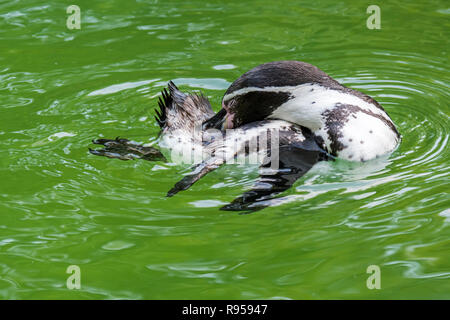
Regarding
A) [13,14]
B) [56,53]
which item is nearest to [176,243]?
[56,53]

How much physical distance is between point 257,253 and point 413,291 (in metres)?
0.79

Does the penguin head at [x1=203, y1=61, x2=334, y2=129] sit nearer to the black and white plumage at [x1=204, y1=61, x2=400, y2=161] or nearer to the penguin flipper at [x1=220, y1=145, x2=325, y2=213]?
the black and white plumage at [x1=204, y1=61, x2=400, y2=161]

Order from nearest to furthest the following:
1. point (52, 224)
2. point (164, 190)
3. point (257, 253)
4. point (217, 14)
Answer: point (257, 253) < point (52, 224) < point (164, 190) < point (217, 14)

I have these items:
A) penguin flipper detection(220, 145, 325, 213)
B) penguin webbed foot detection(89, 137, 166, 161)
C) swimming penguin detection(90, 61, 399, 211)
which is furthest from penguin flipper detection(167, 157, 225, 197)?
penguin webbed foot detection(89, 137, 166, 161)

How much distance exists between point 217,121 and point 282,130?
56 cm

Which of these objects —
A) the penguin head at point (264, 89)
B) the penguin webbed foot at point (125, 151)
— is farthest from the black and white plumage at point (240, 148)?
the penguin head at point (264, 89)

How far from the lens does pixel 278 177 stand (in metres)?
4.33

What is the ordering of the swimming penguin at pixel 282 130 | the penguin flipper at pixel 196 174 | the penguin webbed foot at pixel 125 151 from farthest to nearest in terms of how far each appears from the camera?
the penguin webbed foot at pixel 125 151 → the swimming penguin at pixel 282 130 → the penguin flipper at pixel 196 174

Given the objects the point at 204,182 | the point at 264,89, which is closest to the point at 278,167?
the point at 204,182

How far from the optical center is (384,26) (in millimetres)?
7336

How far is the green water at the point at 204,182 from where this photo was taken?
11.5 feet

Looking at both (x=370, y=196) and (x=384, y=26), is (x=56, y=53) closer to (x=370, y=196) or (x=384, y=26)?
(x=384, y=26)

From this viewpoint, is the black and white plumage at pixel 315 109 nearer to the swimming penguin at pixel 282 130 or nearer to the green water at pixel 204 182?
the swimming penguin at pixel 282 130

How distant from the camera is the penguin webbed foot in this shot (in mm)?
4812
